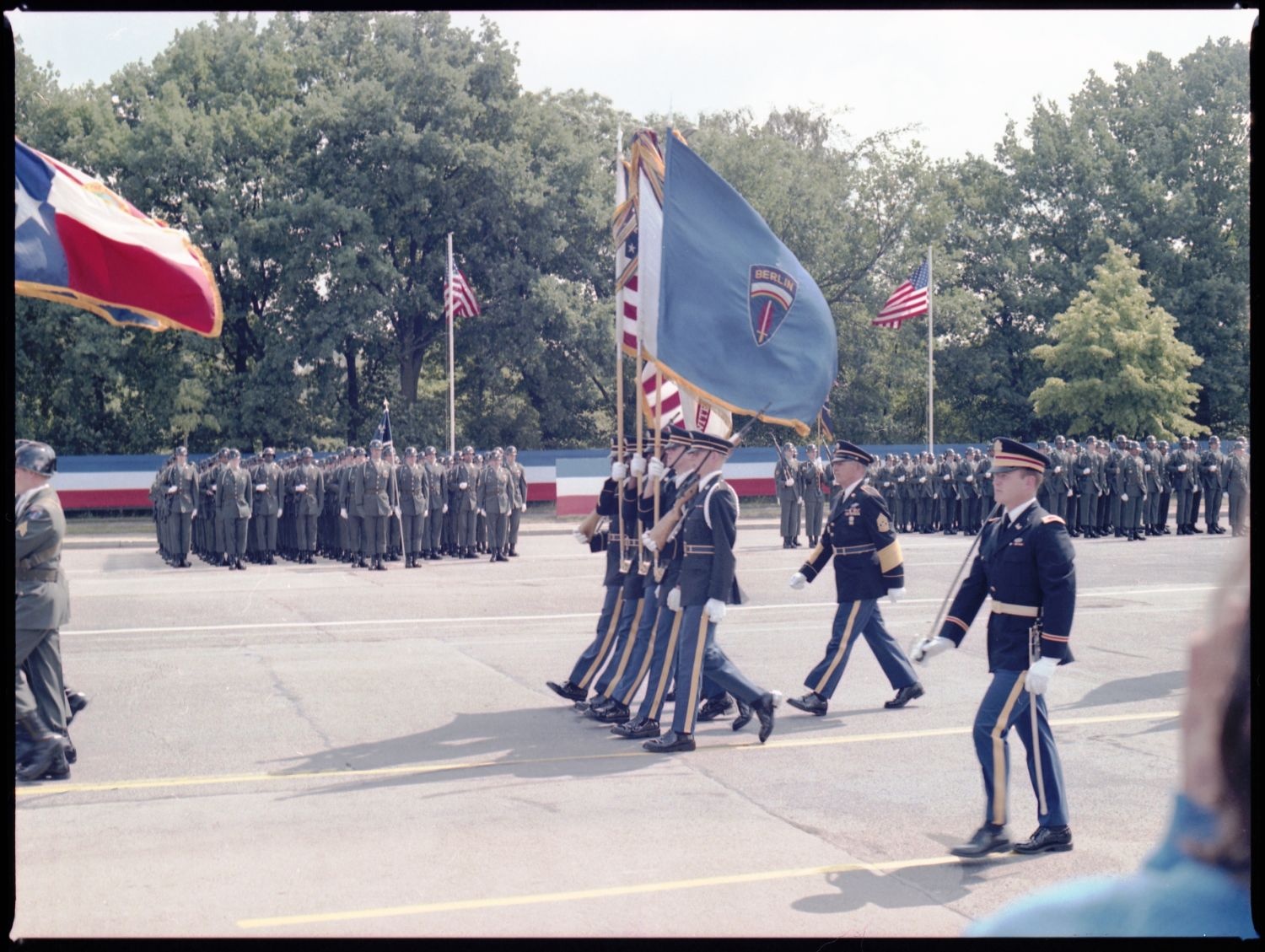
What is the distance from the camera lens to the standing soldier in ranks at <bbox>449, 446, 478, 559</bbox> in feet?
74.0

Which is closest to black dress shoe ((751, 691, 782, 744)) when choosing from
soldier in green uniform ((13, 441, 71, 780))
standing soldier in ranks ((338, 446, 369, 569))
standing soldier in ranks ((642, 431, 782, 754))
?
standing soldier in ranks ((642, 431, 782, 754))

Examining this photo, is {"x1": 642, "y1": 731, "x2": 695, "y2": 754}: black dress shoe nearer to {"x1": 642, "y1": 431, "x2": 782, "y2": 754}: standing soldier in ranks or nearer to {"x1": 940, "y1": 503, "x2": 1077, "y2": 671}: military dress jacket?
{"x1": 642, "y1": 431, "x2": 782, "y2": 754}: standing soldier in ranks

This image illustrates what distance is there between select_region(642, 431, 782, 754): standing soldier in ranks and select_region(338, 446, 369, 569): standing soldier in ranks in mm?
13230

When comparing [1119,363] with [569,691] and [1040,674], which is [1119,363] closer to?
[569,691]

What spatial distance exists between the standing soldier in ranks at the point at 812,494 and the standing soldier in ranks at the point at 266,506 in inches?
382

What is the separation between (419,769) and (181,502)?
14513 millimetres

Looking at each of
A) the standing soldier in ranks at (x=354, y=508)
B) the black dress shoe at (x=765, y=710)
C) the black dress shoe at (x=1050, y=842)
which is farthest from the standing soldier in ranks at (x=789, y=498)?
the black dress shoe at (x=1050, y=842)

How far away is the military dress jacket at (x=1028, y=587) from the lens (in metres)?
6.11

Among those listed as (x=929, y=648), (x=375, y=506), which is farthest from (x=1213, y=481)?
(x=929, y=648)

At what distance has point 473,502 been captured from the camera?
22594mm

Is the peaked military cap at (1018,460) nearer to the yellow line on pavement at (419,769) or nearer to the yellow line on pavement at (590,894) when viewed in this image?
the yellow line on pavement at (590,894)

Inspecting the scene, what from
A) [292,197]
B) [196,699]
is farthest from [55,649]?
[292,197]

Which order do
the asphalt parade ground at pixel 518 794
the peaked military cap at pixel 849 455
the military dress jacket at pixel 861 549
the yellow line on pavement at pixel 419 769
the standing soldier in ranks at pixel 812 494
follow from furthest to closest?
1. the standing soldier in ranks at pixel 812 494
2. the peaked military cap at pixel 849 455
3. the military dress jacket at pixel 861 549
4. the yellow line on pavement at pixel 419 769
5. the asphalt parade ground at pixel 518 794

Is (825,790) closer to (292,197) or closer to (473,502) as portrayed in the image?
(473,502)
